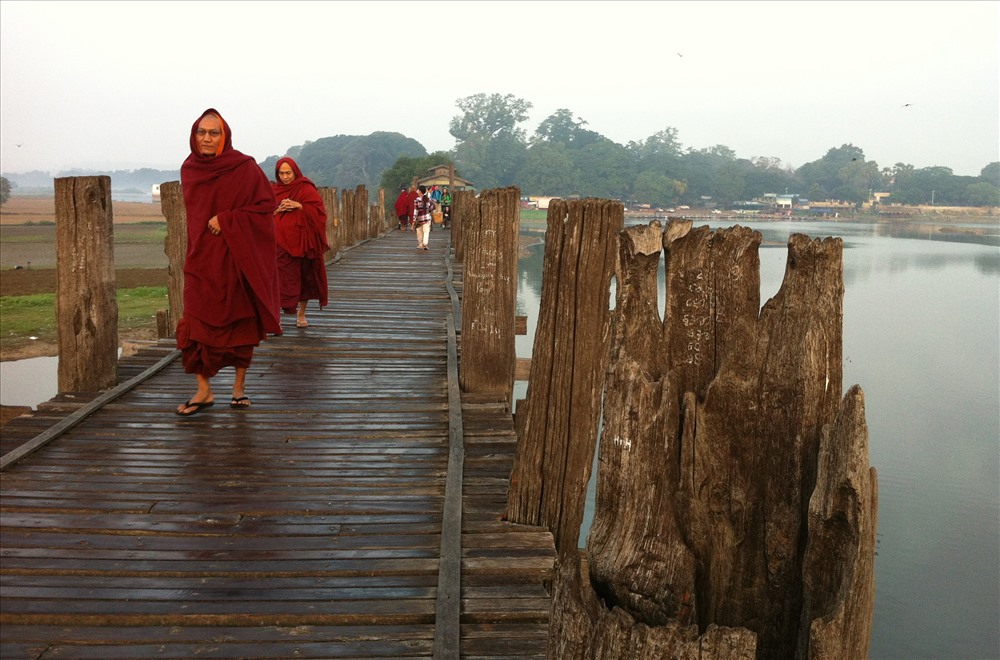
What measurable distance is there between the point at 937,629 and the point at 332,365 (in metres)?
13.1

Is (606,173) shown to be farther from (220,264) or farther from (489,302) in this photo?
(220,264)

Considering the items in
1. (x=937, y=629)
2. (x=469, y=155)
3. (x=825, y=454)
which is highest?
(x=469, y=155)

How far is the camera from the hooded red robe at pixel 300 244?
284 inches

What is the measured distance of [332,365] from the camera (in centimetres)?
611

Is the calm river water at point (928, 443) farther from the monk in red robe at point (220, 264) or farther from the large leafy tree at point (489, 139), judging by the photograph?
the large leafy tree at point (489, 139)

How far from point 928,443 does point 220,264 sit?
21.5 m

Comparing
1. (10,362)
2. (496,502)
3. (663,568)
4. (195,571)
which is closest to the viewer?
(663,568)

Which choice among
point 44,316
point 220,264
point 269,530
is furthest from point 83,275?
point 44,316

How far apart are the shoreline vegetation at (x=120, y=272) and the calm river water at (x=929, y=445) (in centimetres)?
576

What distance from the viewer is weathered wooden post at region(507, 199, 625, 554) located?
2.99 metres

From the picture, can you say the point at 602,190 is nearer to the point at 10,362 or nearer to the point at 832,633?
the point at 10,362

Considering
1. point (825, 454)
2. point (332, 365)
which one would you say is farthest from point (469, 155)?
point (825, 454)

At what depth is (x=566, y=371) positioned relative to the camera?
10.4 feet

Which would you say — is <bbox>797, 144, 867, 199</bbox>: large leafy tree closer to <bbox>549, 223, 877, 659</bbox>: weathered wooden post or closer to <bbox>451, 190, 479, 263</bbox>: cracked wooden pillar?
<bbox>451, 190, 479, 263</bbox>: cracked wooden pillar
